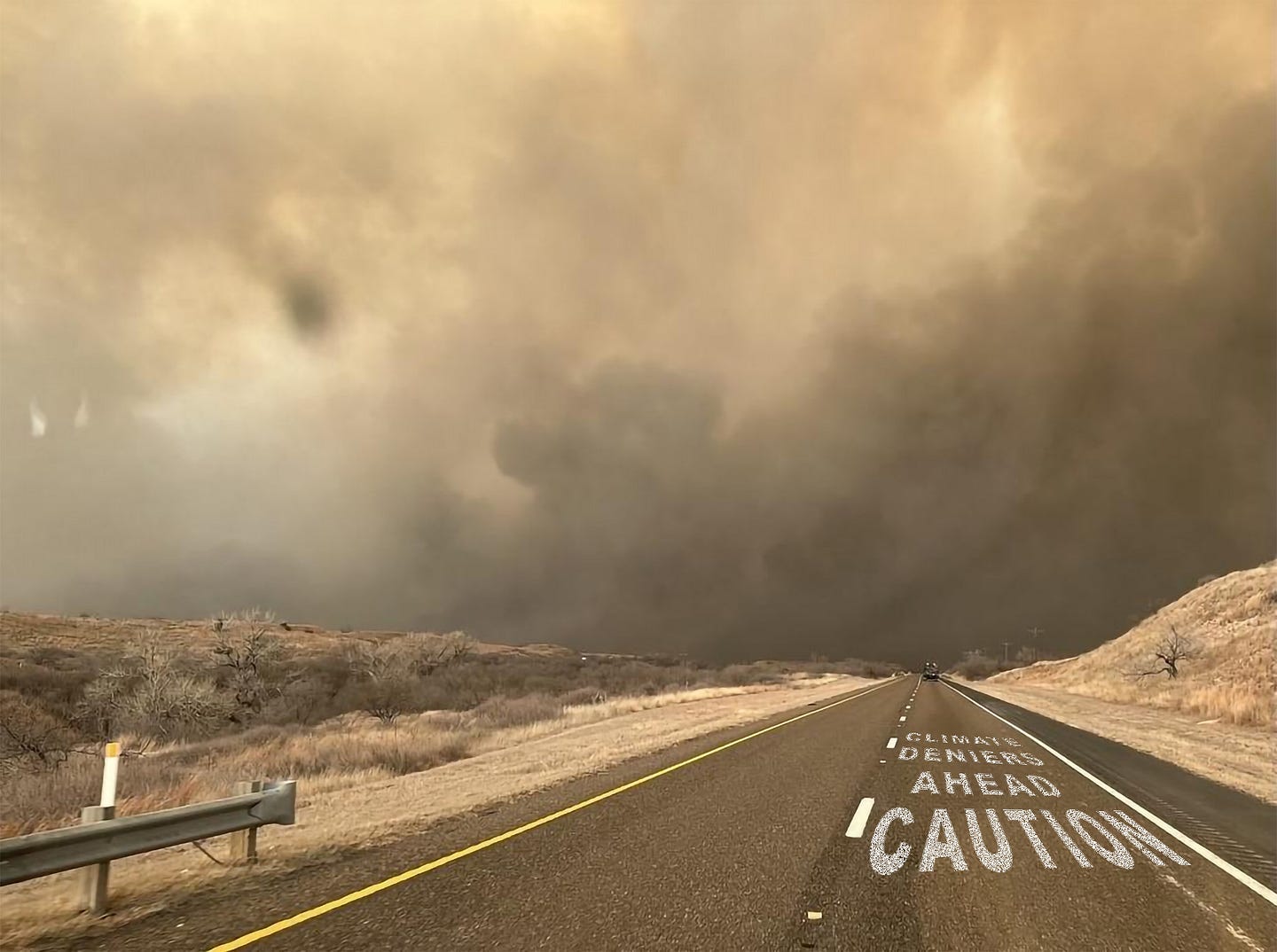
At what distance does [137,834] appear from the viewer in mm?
5926

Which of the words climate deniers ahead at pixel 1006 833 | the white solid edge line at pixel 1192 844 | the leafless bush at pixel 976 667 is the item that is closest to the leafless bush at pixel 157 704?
the words climate deniers ahead at pixel 1006 833

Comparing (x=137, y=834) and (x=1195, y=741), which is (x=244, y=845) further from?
(x=1195, y=741)

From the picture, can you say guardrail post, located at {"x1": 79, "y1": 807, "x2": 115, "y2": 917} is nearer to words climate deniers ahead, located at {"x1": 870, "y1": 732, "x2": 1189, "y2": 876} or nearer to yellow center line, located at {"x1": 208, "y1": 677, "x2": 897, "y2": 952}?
yellow center line, located at {"x1": 208, "y1": 677, "x2": 897, "y2": 952}

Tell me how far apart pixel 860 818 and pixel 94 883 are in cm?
763

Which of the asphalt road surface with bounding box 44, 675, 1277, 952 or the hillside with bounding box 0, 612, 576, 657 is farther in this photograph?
the hillside with bounding box 0, 612, 576, 657

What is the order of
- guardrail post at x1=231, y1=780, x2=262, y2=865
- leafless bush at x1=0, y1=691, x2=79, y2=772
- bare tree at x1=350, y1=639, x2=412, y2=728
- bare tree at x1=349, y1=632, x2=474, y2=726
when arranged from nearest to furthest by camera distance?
1. guardrail post at x1=231, y1=780, x2=262, y2=865
2. leafless bush at x1=0, y1=691, x2=79, y2=772
3. bare tree at x1=350, y1=639, x2=412, y2=728
4. bare tree at x1=349, y1=632, x2=474, y2=726

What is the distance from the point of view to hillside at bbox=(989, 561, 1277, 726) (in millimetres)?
30969

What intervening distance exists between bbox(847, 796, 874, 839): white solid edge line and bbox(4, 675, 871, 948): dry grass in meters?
4.95

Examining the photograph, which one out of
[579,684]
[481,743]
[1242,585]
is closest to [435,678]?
[579,684]

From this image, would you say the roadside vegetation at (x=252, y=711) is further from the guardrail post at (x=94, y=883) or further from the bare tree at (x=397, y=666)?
the guardrail post at (x=94, y=883)

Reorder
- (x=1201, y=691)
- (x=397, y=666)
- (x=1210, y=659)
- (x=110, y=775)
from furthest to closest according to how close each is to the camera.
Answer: (x=397, y=666) → (x=1210, y=659) → (x=1201, y=691) → (x=110, y=775)

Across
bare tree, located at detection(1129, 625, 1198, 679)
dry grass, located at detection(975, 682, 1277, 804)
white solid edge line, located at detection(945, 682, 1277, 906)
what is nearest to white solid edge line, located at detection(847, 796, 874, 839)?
white solid edge line, located at detection(945, 682, 1277, 906)

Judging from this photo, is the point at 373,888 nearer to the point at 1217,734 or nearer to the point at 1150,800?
the point at 1150,800

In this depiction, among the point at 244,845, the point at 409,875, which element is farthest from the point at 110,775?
the point at 409,875
